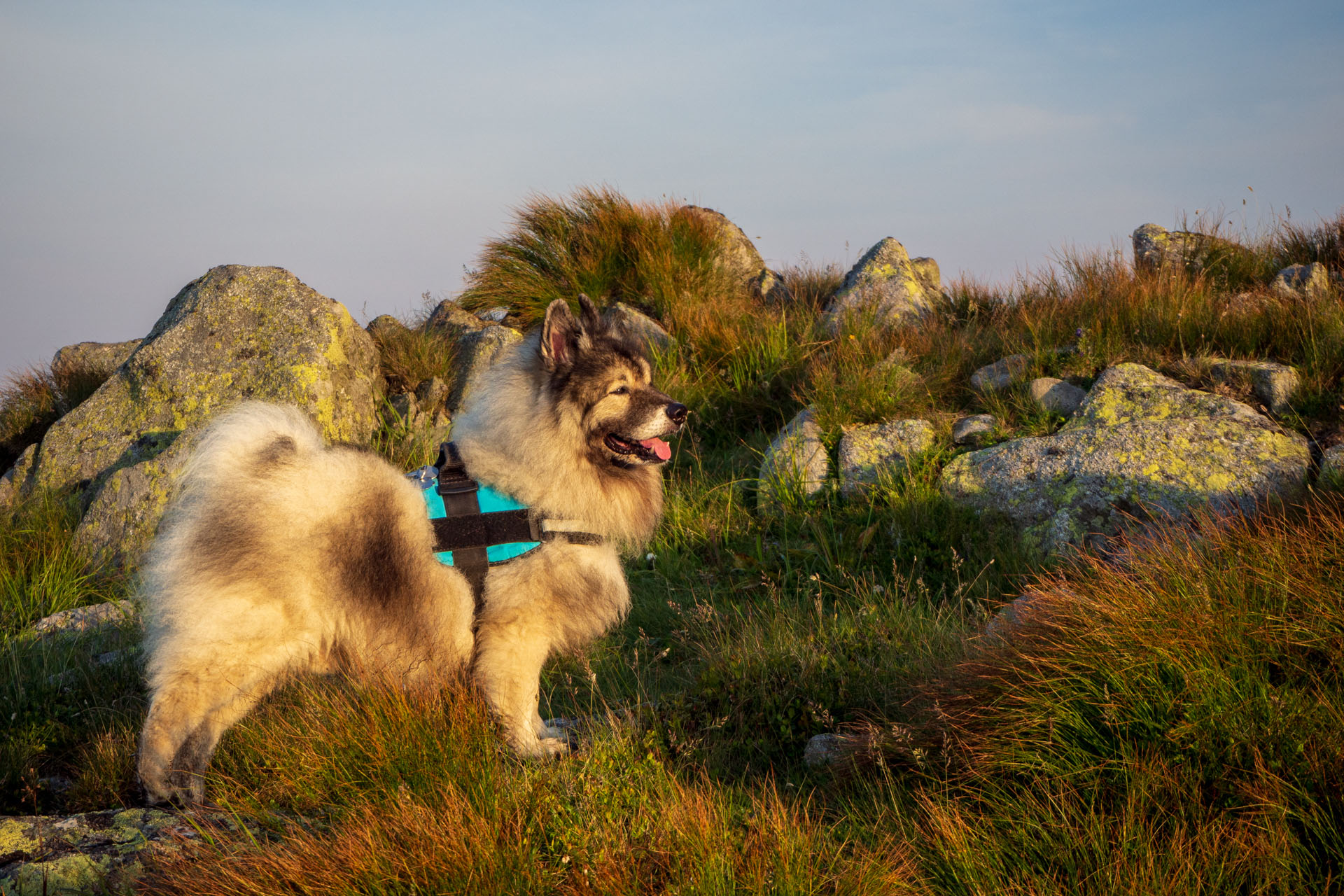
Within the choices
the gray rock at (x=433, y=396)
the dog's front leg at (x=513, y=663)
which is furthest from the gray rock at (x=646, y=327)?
the dog's front leg at (x=513, y=663)

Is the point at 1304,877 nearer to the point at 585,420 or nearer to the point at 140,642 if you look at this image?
the point at 585,420

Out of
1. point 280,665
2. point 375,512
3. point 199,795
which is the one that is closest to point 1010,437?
point 375,512

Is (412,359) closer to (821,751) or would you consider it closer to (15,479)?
(15,479)

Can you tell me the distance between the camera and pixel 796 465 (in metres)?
6.16

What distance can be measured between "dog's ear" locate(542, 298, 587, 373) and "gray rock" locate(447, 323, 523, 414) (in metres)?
4.50

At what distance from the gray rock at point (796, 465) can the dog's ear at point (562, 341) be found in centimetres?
267

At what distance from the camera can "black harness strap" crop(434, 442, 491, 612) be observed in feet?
11.9

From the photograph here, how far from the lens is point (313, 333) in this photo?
24.2 ft

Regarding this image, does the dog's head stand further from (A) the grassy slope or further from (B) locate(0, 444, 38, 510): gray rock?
(B) locate(0, 444, 38, 510): gray rock

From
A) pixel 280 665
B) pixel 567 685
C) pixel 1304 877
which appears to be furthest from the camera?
pixel 567 685

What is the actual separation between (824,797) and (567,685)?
1857mm

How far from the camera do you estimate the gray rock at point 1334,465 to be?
466 cm

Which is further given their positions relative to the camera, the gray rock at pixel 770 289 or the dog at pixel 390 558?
the gray rock at pixel 770 289

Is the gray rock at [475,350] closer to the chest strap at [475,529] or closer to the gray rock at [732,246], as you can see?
the gray rock at [732,246]
